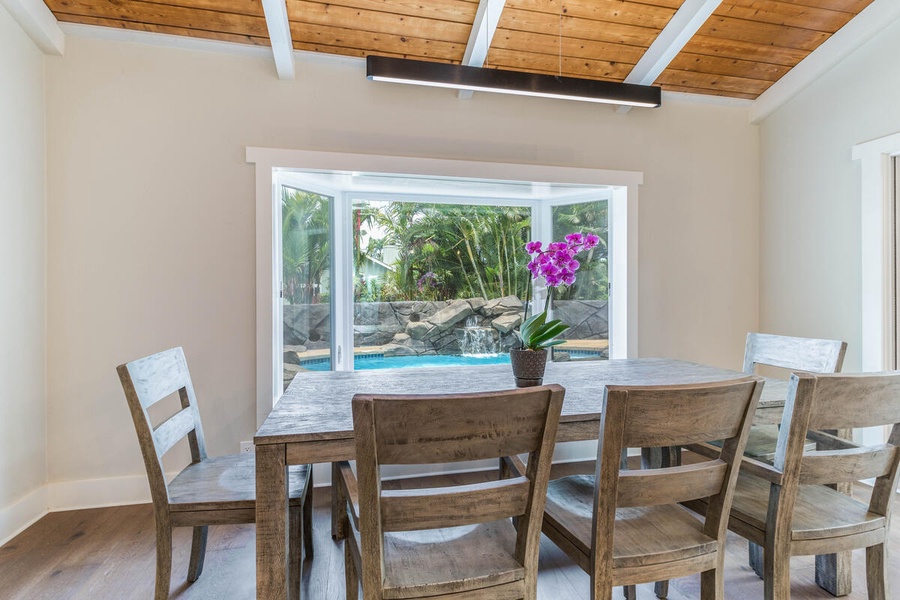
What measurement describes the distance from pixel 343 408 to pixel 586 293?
2362mm

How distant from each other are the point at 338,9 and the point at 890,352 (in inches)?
139

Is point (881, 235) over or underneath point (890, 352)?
over

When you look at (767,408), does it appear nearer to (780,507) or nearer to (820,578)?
(780,507)

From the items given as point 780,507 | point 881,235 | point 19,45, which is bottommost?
point 780,507

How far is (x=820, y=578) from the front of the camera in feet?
5.96

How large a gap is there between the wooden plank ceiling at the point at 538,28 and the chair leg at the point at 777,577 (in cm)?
261

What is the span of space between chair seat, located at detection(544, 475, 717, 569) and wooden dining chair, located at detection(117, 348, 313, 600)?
0.88 metres

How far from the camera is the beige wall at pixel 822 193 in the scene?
9.08 feet

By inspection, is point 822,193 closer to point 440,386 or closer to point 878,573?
point 878,573

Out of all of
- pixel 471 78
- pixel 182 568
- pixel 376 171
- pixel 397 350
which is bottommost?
pixel 182 568

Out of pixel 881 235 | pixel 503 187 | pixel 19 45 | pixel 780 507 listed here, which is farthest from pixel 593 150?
pixel 19 45

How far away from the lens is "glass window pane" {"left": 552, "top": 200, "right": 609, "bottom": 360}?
3.38 m

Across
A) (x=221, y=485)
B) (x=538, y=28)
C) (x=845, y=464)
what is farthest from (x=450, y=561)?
(x=538, y=28)

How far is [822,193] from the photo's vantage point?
10.0ft
